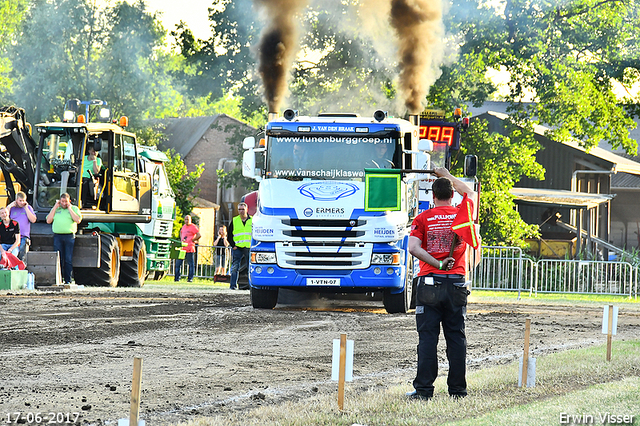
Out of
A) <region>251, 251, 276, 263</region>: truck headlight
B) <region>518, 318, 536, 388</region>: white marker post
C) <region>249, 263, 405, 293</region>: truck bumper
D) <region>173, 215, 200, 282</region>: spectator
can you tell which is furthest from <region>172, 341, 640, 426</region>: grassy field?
<region>173, 215, 200, 282</region>: spectator

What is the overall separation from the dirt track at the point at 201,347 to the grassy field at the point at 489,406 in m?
0.43

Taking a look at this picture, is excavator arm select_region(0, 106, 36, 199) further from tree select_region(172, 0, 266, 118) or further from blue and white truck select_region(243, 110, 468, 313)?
tree select_region(172, 0, 266, 118)

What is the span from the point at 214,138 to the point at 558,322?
43.5 meters

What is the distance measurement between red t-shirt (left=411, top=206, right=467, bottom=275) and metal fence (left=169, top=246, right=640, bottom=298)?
18931 mm

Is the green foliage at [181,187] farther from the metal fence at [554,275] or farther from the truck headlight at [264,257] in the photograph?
the truck headlight at [264,257]

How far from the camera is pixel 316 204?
1541 cm

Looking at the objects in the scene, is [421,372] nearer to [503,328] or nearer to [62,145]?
[503,328]

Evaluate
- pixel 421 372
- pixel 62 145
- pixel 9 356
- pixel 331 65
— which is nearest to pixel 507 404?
pixel 421 372

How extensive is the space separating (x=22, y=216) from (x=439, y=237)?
1405 cm

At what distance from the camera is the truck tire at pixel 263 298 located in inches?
655

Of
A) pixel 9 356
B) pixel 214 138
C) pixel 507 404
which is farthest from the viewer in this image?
pixel 214 138

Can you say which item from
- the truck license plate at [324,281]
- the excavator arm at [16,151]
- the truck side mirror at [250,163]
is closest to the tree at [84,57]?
the excavator arm at [16,151]

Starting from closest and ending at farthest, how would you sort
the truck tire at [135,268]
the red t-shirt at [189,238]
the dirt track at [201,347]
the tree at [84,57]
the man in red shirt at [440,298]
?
the dirt track at [201,347] → the man in red shirt at [440,298] → the truck tire at [135,268] → the red t-shirt at [189,238] → the tree at [84,57]

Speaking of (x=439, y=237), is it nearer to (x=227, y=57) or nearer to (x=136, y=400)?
(x=136, y=400)
